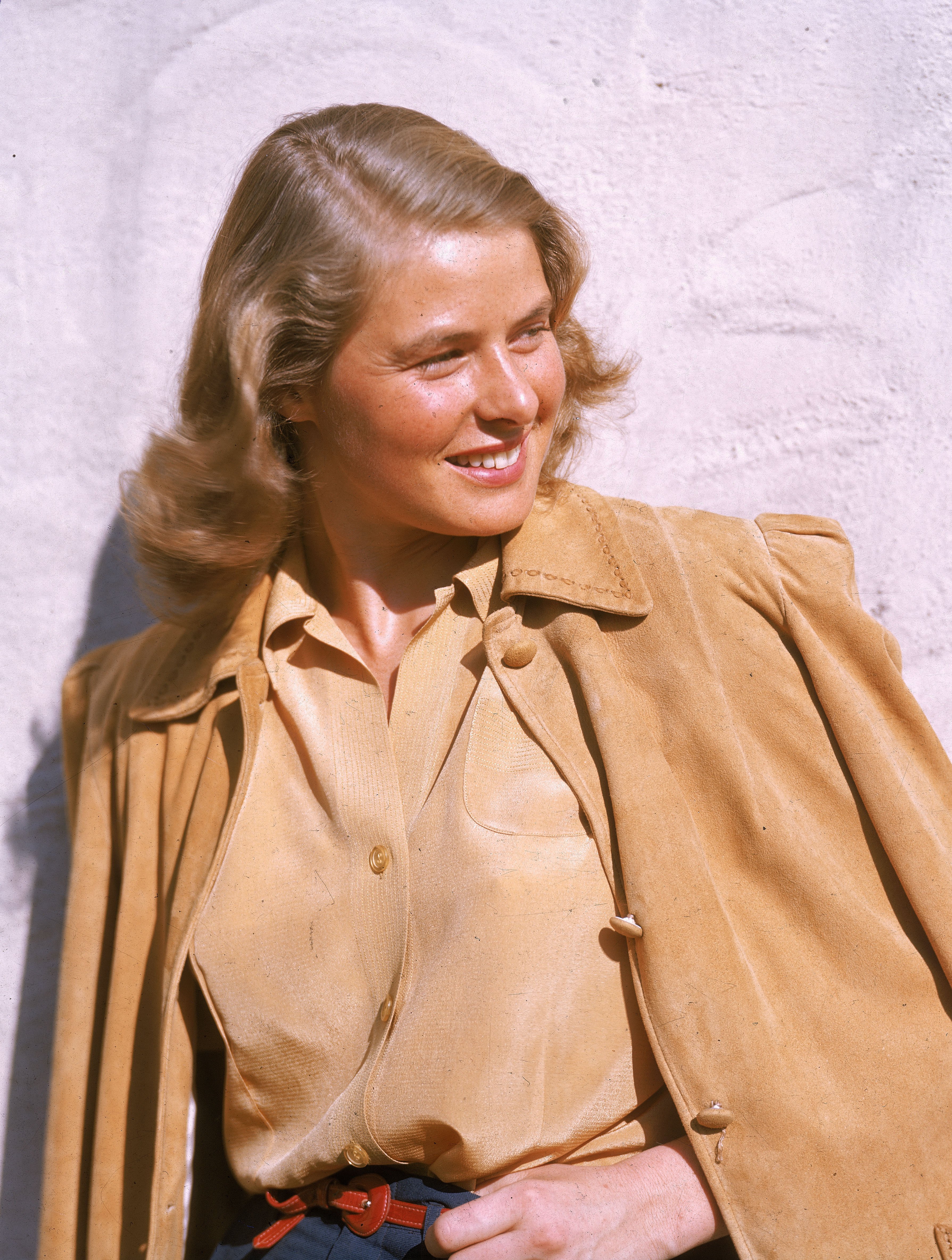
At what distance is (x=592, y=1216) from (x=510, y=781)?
0.58m

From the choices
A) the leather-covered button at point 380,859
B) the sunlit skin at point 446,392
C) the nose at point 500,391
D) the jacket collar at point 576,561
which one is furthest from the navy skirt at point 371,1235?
the nose at point 500,391

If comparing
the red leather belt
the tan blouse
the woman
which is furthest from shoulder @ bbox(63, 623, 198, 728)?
the red leather belt

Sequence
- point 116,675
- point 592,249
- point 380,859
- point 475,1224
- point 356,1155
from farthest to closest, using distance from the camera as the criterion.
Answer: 1. point 592,249
2. point 116,675
3. point 380,859
4. point 356,1155
5. point 475,1224

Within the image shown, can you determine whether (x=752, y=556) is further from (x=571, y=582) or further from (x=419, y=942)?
(x=419, y=942)

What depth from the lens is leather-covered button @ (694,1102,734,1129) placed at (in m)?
1.45

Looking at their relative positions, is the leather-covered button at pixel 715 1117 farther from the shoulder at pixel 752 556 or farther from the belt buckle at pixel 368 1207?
the shoulder at pixel 752 556

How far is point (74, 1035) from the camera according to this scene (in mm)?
2023

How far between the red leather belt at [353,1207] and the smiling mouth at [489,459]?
1047 mm

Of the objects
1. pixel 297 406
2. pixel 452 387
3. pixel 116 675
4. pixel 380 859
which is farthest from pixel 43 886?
pixel 452 387

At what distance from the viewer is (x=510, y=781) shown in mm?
1628

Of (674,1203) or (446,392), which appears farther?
(446,392)

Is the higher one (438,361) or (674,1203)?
(438,361)

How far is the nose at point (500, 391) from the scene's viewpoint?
1.61 m

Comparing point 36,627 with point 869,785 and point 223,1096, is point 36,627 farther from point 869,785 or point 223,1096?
point 869,785
